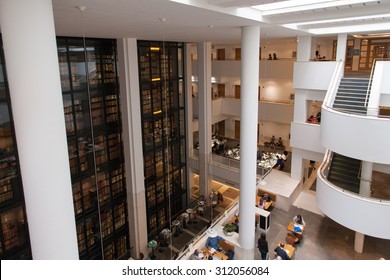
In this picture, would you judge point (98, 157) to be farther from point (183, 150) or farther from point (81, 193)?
point (183, 150)

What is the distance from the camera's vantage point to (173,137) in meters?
15.8

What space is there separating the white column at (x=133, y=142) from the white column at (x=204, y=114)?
461 cm

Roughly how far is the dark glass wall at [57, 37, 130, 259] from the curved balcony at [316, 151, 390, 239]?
819 cm

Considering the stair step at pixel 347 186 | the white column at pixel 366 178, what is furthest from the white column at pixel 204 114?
the white column at pixel 366 178

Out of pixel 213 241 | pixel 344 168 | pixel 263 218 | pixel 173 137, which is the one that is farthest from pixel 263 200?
pixel 173 137

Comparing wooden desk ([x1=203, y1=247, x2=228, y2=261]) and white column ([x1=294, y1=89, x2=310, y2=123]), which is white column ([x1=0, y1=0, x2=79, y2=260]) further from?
white column ([x1=294, y1=89, x2=310, y2=123])

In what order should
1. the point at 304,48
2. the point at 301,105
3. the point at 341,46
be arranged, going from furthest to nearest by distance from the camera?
the point at 301,105, the point at 304,48, the point at 341,46

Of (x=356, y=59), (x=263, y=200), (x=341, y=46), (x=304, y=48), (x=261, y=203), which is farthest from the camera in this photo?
(x=356, y=59)

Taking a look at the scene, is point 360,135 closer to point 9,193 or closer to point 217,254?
point 217,254

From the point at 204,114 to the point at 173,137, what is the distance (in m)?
2.39

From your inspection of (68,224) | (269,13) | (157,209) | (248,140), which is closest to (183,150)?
(157,209)

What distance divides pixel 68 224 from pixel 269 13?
634 cm

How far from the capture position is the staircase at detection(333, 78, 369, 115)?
455 inches

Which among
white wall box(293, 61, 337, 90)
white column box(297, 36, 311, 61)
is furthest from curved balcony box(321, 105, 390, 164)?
white column box(297, 36, 311, 61)
